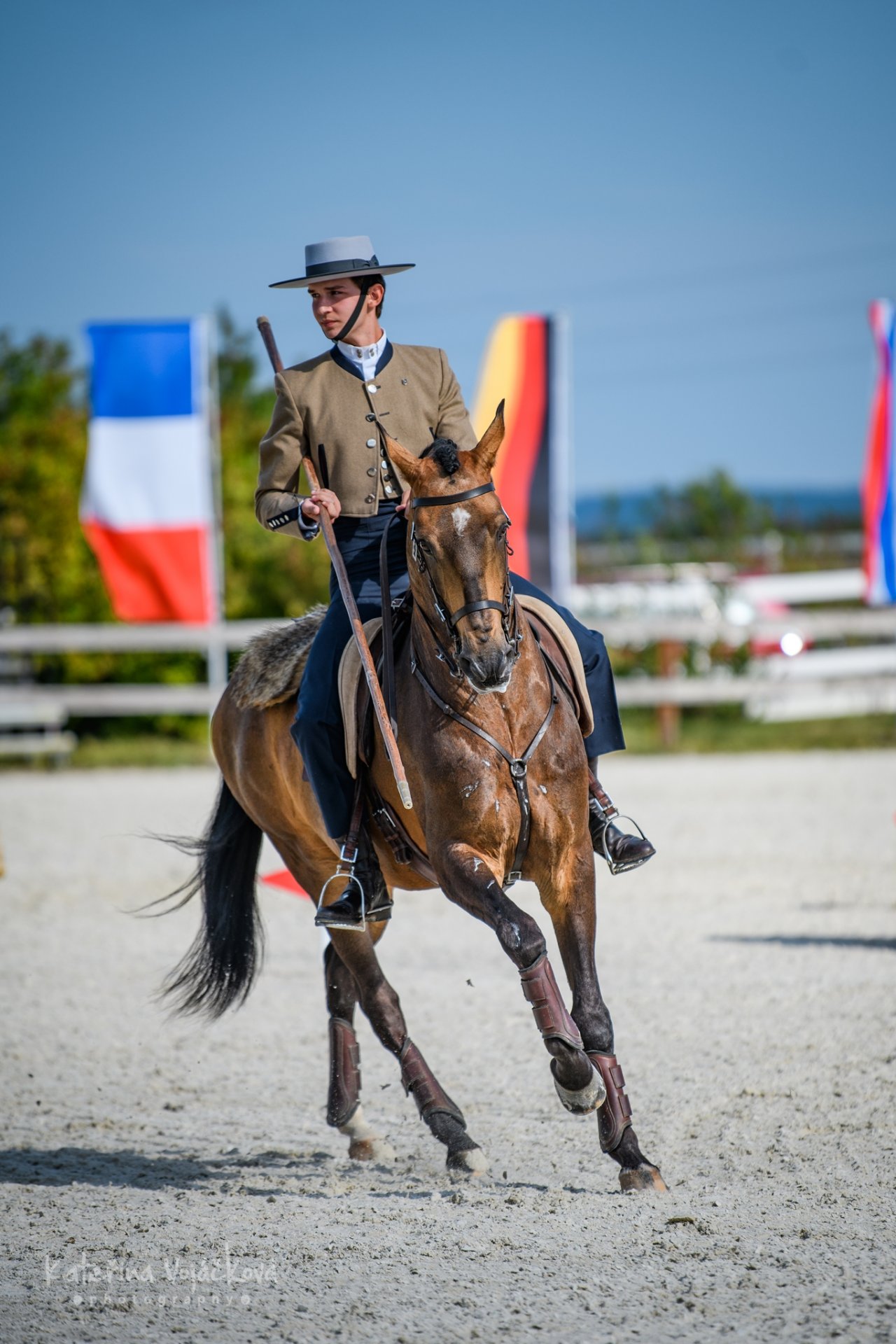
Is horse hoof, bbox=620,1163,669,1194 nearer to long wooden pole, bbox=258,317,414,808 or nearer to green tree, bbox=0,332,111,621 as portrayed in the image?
long wooden pole, bbox=258,317,414,808

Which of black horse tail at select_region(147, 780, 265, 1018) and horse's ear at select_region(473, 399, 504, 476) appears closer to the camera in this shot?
horse's ear at select_region(473, 399, 504, 476)

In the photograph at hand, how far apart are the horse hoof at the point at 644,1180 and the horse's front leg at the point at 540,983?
13.5 inches

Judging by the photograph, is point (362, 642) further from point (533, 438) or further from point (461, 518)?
point (533, 438)

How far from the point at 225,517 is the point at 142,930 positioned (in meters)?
11.3

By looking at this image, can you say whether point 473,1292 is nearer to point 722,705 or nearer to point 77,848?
point 77,848

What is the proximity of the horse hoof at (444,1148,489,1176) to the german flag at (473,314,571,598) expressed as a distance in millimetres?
10451

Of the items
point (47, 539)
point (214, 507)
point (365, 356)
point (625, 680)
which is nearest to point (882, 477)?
point (625, 680)

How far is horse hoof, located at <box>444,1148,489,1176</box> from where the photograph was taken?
4867 mm

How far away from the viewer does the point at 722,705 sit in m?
19.3

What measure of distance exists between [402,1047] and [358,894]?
657mm

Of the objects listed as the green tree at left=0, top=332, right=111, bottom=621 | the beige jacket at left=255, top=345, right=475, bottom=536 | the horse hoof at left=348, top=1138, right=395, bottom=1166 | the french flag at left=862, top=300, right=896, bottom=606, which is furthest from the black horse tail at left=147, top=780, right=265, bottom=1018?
the green tree at left=0, top=332, right=111, bottom=621

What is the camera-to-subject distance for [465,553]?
14.2 feet

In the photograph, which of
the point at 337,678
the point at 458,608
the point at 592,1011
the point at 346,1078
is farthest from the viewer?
the point at 346,1078

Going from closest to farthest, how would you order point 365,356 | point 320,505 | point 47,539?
point 320,505 < point 365,356 < point 47,539
